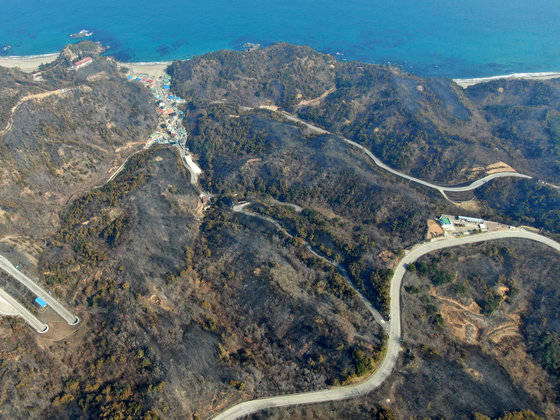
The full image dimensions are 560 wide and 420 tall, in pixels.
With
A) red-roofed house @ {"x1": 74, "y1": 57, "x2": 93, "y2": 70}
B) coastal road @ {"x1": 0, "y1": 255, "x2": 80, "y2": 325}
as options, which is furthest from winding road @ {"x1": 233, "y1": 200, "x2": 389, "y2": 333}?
red-roofed house @ {"x1": 74, "y1": 57, "x2": 93, "y2": 70}

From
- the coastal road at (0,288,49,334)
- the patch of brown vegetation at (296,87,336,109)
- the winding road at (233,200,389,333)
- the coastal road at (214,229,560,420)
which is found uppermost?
the patch of brown vegetation at (296,87,336,109)

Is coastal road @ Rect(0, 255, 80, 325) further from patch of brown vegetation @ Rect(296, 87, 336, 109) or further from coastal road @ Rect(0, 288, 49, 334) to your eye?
patch of brown vegetation @ Rect(296, 87, 336, 109)

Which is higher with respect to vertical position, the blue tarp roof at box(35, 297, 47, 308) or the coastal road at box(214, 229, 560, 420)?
the blue tarp roof at box(35, 297, 47, 308)

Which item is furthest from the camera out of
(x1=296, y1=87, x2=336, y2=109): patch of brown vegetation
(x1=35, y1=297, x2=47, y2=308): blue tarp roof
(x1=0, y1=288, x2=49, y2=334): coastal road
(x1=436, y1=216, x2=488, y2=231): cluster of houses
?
(x1=296, y1=87, x2=336, y2=109): patch of brown vegetation

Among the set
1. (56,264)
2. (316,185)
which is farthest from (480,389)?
(56,264)

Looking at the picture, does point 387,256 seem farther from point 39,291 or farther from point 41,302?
point 39,291

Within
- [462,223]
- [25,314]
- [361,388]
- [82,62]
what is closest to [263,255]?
[361,388]
